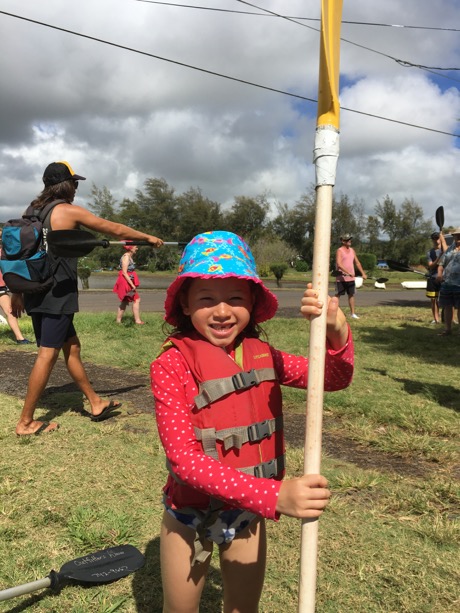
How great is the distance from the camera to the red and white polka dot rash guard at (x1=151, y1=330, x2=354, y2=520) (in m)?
1.37

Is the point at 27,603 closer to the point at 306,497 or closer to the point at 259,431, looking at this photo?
the point at 259,431

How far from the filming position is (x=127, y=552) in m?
2.62

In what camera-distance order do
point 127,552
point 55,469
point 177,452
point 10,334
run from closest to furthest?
point 177,452
point 127,552
point 55,469
point 10,334

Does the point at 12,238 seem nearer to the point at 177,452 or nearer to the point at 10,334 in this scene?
the point at 177,452

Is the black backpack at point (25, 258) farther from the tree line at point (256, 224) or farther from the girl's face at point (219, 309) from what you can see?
the tree line at point (256, 224)

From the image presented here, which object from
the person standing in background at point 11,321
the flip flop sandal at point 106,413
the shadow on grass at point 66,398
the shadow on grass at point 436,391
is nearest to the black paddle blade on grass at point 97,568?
the flip flop sandal at point 106,413

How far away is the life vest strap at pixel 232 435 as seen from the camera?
1.65 m

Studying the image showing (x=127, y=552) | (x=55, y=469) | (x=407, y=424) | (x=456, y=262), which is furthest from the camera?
(x=456, y=262)

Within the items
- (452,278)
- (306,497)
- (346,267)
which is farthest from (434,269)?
(306,497)

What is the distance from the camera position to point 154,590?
8.00ft

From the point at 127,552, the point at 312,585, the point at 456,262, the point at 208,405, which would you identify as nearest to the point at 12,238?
the point at 127,552

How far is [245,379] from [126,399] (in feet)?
13.2

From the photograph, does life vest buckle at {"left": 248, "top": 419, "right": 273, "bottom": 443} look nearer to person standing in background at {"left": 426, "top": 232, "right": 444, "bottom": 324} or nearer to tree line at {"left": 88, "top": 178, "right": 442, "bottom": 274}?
person standing in background at {"left": 426, "top": 232, "right": 444, "bottom": 324}

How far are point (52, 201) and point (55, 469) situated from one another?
6.90 feet
